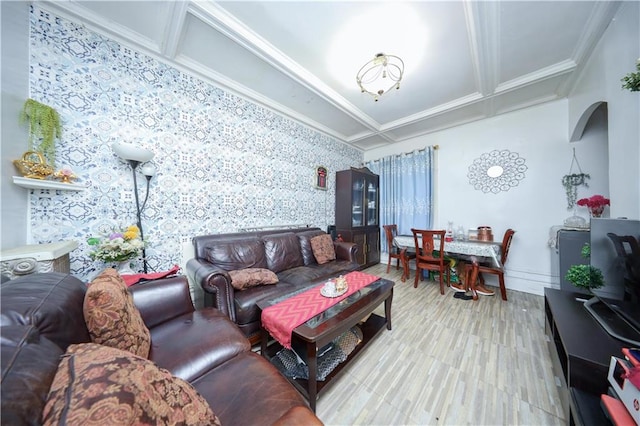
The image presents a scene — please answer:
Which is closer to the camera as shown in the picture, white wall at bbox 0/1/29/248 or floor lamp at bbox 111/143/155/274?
white wall at bbox 0/1/29/248

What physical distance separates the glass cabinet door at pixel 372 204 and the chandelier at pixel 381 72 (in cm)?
204

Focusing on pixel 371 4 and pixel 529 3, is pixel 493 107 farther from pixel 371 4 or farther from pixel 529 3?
pixel 371 4

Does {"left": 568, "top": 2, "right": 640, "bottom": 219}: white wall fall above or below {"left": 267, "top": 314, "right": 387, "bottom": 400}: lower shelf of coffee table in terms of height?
above

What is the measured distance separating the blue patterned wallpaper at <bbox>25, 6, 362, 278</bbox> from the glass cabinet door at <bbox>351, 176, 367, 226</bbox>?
139 centimetres

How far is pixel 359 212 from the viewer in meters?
3.82

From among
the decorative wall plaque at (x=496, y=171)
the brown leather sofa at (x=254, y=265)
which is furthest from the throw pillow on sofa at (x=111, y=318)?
the decorative wall plaque at (x=496, y=171)

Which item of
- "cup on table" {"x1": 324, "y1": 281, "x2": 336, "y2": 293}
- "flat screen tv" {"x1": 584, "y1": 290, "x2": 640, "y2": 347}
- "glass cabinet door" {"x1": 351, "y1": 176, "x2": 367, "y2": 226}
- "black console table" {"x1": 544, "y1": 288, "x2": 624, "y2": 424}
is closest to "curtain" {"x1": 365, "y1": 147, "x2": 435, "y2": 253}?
"glass cabinet door" {"x1": 351, "y1": 176, "x2": 367, "y2": 226}

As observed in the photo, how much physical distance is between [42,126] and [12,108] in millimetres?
140

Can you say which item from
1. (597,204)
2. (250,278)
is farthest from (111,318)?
(597,204)

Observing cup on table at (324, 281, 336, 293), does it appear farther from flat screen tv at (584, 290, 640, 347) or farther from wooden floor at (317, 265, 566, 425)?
flat screen tv at (584, 290, 640, 347)

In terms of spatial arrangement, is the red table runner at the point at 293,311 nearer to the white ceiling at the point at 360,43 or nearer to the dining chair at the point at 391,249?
the dining chair at the point at 391,249

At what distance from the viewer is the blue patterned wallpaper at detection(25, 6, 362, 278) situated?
1506mm

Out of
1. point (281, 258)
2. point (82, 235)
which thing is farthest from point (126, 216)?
point (281, 258)

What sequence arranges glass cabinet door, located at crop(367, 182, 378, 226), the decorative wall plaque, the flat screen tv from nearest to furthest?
the flat screen tv < the decorative wall plaque < glass cabinet door, located at crop(367, 182, 378, 226)
